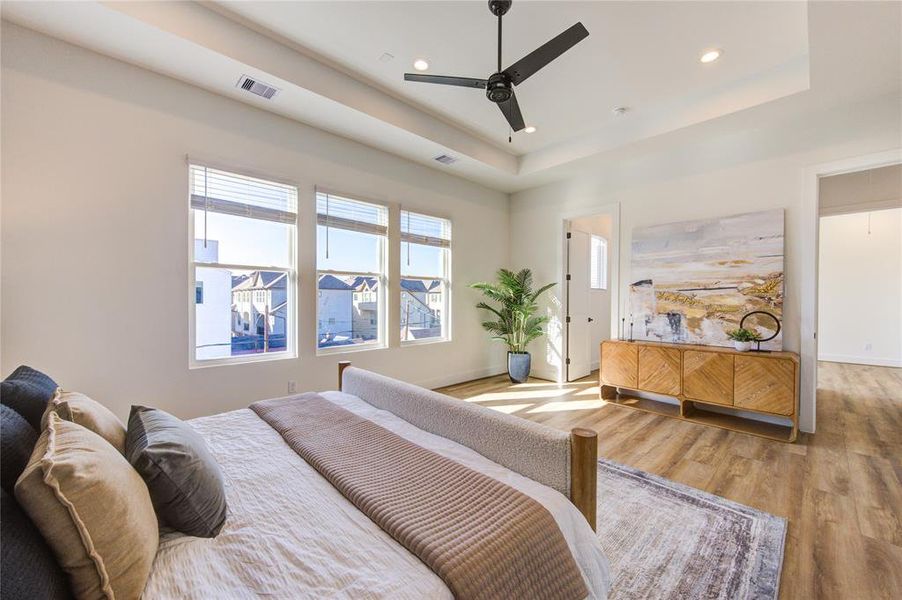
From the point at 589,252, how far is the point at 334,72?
4258 millimetres

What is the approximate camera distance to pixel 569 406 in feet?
13.4

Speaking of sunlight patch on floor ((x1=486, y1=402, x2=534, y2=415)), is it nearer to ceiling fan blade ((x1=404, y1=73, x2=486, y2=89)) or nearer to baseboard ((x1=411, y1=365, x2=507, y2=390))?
baseboard ((x1=411, y1=365, x2=507, y2=390))

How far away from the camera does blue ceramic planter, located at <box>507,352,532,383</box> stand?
5098mm

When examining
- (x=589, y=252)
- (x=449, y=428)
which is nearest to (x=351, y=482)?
(x=449, y=428)

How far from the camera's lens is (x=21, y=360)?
2346 millimetres

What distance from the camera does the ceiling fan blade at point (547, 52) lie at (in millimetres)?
1958

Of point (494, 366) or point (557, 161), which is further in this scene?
point (494, 366)

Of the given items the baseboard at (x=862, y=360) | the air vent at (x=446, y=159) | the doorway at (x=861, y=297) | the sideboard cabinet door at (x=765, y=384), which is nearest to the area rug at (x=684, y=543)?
the sideboard cabinet door at (x=765, y=384)

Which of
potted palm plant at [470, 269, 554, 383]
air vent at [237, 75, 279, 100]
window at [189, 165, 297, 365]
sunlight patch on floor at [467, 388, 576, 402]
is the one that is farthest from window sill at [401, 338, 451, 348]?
air vent at [237, 75, 279, 100]

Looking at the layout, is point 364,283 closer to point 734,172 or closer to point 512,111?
point 512,111

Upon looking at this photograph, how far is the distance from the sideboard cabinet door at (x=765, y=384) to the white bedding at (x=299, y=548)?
295 cm

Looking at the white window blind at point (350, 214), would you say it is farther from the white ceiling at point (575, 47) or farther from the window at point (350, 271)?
the white ceiling at point (575, 47)

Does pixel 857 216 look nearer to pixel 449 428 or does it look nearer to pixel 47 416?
pixel 449 428

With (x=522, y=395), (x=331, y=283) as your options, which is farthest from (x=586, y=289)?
(x=331, y=283)
